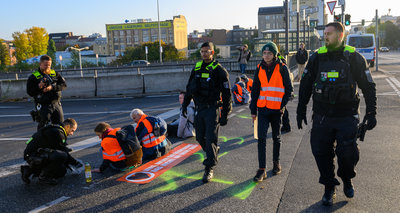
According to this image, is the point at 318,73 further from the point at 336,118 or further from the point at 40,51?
the point at 40,51

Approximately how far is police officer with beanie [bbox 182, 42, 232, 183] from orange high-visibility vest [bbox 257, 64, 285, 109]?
0.48m

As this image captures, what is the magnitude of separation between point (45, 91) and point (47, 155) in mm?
1727

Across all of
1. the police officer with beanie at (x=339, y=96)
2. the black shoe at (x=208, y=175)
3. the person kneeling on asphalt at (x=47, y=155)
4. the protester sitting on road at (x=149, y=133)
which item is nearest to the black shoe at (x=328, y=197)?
the police officer with beanie at (x=339, y=96)

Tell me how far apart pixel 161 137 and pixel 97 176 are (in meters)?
1.36

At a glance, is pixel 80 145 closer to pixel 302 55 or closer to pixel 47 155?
pixel 47 155

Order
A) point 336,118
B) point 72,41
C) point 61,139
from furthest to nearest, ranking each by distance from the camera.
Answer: point 72,41 < point 61,139 < point 336,118

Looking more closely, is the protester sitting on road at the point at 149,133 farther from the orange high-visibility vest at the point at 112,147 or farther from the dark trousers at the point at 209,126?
the dark trousers at the point at 209,126

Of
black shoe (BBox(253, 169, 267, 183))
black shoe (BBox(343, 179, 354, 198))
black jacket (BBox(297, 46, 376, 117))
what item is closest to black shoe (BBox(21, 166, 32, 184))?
black shoe (BBox(253, 169, 267, 183))

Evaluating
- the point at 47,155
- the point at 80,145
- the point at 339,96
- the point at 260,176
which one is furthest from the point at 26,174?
the point at 339,96

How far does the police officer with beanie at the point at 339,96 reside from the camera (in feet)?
12.5

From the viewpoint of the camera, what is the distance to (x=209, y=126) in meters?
4.90

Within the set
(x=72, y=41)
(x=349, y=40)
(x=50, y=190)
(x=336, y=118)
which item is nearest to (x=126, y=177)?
(x=50, y=190)

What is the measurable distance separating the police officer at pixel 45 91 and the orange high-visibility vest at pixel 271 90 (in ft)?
12.3

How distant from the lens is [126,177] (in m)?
5.26
